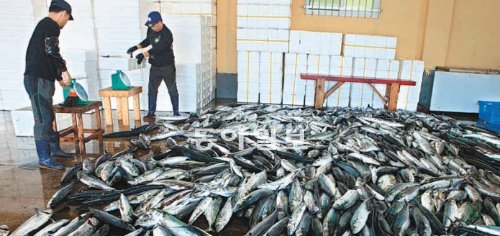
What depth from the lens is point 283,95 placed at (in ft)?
26.6

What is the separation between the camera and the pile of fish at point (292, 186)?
8.87ft

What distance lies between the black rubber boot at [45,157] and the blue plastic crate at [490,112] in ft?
26.5

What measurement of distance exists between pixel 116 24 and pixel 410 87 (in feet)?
21.9

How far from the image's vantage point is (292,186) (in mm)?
3232

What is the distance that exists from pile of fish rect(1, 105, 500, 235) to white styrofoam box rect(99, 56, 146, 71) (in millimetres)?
2085

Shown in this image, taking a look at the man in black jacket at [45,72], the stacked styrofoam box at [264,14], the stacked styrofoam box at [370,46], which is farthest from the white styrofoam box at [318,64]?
the man in black jacket at [45,72]

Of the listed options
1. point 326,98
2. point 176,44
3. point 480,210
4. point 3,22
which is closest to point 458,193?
point 480,210

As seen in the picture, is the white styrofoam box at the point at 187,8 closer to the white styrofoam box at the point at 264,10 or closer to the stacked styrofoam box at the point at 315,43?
the white styrofoam box at the point at 264,10

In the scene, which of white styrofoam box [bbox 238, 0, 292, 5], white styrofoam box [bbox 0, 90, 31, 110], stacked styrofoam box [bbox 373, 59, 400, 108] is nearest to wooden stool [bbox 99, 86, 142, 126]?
white styrofoam box [bbox 0, 90, 31, 110]

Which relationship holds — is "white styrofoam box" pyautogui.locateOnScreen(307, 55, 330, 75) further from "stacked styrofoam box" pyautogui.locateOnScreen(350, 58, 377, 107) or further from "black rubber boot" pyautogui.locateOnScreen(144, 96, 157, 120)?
"black rubber boot" pyautogui.locateOnScreen(144, 96, 157, 120)

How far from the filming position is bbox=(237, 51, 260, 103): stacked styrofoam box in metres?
7.99

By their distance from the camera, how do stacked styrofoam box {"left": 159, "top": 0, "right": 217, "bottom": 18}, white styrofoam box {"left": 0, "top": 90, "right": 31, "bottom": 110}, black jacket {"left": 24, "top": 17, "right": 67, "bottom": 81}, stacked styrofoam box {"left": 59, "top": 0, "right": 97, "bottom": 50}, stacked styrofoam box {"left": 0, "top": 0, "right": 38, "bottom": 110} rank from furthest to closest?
stacked styrofoam box {"left": 159, "top": 0, "right": 217, "bottom": 18} < stacked styrofoam box {"left": 59, "top": 0, "right": 97, "bottom": 50} < white styrofoam box {"left": 0, "top": 90, "right": 31, "bottom": 110} < stacked styrofoam box {"left": 0, "top": 0, "right": 38, "bottom": 110} < black jacket {"left": 24, "top": 17, "right": 67, "bottom": 81}

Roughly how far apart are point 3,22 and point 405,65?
27.5 ft

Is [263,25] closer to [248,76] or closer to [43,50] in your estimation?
[248,76]
